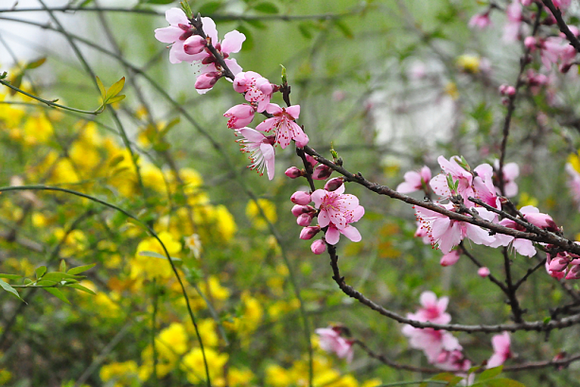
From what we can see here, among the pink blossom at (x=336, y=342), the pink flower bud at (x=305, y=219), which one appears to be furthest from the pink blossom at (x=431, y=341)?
the pink flower bud at (x=305, y=219)

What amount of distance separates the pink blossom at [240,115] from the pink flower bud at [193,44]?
100 mm

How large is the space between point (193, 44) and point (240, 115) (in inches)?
4.8

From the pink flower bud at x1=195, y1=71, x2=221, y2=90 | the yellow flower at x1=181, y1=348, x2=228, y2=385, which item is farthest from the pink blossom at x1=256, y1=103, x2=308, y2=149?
the yellow flower at x1=181, y1=348, x2=228, y2=385

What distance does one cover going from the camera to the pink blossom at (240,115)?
642mm

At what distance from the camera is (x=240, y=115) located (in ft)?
2.12

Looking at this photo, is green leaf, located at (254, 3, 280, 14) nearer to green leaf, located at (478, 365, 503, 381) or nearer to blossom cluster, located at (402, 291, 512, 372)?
blossom cluster, located at (402, 291, 512, 372)

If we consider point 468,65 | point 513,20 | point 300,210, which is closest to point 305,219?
point 300,210

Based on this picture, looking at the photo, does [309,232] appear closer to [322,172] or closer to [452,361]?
[322,172]

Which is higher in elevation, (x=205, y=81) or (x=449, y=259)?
(x=205, y=81)

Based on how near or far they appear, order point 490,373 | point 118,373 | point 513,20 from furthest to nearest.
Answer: point 118,373 → point 513,20 → point 490,373

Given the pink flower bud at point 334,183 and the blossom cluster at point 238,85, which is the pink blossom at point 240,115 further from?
the pink flower bud at point 334,183

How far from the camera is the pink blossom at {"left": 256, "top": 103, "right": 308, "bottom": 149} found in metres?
0.58

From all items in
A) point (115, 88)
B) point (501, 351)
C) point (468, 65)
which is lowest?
point (501, 351)

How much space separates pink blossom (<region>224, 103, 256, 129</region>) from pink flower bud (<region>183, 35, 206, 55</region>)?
100 mm
